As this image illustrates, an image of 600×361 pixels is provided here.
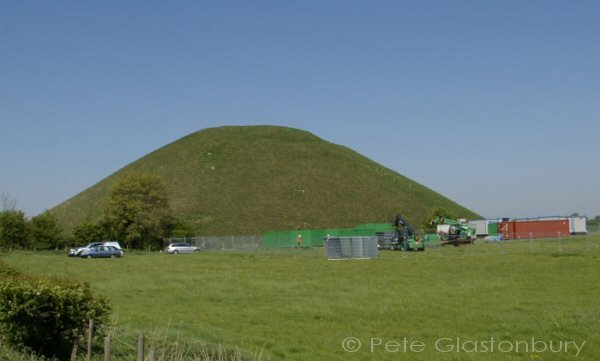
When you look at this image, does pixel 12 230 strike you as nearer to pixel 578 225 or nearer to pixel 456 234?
pixel 456 234

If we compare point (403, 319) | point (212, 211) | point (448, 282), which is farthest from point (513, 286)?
point (212, 211)

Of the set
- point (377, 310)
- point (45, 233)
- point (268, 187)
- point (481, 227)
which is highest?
point (268, 187)

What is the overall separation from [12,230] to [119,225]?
37.5ft

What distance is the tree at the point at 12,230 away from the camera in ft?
242

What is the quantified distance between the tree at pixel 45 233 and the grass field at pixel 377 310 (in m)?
47.7

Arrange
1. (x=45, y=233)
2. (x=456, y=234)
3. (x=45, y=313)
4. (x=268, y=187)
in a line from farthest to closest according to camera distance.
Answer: (x=268, y=187) → (x=45, y=233) → (x=456, y=234) → (x=45, y=313)

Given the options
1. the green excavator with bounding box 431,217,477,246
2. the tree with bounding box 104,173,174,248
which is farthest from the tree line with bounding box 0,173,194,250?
the green excavator with bounding box 431,217,477,246

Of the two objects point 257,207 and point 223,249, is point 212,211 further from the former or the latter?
point 223,249

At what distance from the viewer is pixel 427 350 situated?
12.5 meters

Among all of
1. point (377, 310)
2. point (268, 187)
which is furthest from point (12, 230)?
point (377, 310)

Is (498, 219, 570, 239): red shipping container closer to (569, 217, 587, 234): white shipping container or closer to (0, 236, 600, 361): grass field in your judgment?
(569, 217, 587, 234): white shipping container

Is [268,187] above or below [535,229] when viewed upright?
above

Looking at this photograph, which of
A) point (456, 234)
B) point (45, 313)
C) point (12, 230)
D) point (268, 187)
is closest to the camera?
point (45, 313)

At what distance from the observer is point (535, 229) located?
70.4m
